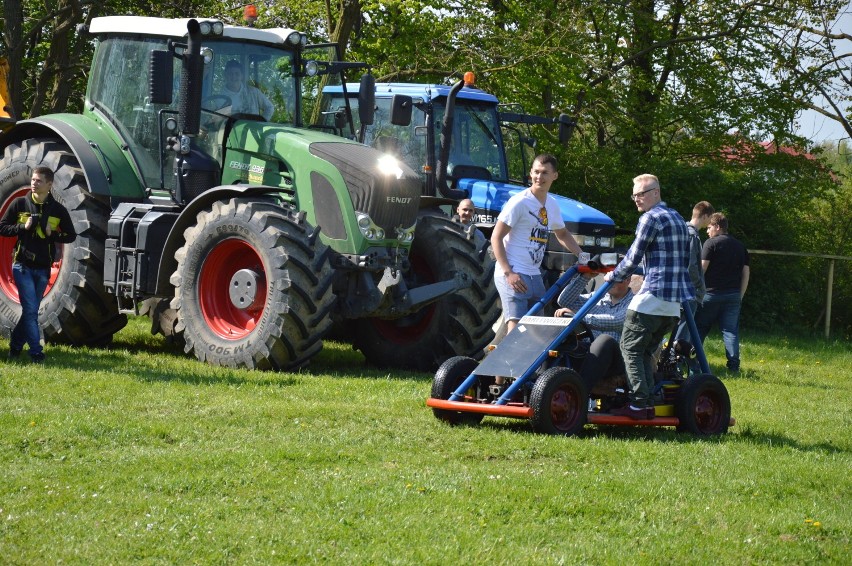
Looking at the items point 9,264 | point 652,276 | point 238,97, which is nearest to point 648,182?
point 652,276

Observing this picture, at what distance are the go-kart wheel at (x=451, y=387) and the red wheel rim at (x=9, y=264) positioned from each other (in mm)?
5205

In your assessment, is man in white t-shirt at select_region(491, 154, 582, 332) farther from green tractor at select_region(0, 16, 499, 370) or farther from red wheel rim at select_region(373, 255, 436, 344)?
red wheel rim at select_region(373, 255, 436, 344)

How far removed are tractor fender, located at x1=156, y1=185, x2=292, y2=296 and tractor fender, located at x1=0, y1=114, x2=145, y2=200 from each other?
866 millimetres

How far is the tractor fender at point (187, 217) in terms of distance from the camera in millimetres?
11555

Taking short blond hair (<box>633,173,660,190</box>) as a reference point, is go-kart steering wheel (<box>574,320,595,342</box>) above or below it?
below

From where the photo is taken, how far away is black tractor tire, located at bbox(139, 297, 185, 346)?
12735 mm

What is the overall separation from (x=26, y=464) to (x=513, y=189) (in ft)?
30.4

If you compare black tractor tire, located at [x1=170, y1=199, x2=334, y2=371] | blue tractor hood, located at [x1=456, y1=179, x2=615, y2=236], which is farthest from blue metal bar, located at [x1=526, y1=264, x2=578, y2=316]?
blue tractor hood, located at [x1=456, y1=179, x2=615, y2=236]

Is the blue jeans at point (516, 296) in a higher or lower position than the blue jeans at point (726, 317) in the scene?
higher

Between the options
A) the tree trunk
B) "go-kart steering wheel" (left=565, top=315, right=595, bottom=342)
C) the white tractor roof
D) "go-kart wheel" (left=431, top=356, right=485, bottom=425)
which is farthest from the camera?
the tree trunk

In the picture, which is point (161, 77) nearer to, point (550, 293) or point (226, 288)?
point (226, 288)

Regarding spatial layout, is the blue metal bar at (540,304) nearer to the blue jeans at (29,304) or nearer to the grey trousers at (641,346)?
the grey trousers at (641,346)

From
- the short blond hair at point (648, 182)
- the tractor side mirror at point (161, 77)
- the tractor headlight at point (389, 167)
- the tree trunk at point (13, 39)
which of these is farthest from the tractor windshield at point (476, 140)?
the tree trunk at point (13, 39)

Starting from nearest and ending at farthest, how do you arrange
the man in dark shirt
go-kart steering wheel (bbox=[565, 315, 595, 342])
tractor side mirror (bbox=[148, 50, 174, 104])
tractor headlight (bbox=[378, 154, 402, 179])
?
1. go-kart steering wheel (bbox=[565, 315, 595, 342])
2. tractor side mirror (bbox=[148, 50, 174, 104])
3. tractor headlight (bbox=[378, 154, 402, 179])
4. the man in dark shirt
